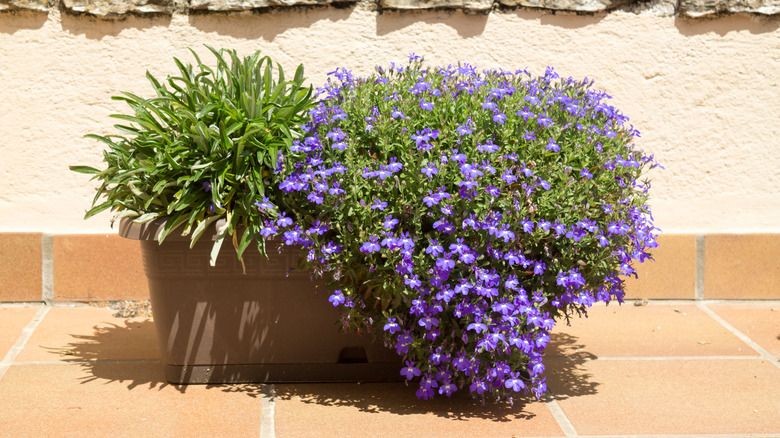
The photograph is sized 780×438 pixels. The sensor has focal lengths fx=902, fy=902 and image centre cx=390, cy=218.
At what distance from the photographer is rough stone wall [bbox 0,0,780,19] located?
391cm

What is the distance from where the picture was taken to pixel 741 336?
380 centimetres

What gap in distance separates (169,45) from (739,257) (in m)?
2.78

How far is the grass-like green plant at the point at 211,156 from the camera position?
9.59 ft

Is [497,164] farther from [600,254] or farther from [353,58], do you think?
[353,58]

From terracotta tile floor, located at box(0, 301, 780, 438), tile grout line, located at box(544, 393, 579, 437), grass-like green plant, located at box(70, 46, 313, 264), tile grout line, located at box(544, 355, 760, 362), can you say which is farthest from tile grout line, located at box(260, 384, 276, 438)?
tile grout line, located at box(544, 355, 760, 362)

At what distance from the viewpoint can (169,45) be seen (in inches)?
156

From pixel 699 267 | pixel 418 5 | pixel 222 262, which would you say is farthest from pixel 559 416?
pixel 418 5

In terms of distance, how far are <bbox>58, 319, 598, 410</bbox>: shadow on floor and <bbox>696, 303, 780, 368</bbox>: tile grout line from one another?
0.69 m

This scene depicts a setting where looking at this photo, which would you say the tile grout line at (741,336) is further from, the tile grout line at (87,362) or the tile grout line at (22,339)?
the tile grout line at (22,339)

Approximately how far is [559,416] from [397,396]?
55cm

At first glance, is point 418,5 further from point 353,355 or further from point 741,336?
point 741,336

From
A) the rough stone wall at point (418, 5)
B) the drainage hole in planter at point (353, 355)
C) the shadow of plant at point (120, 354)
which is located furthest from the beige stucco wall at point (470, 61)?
the drainage hole in planter at point (353, 355)

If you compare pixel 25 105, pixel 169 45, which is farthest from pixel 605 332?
pixel 25 105

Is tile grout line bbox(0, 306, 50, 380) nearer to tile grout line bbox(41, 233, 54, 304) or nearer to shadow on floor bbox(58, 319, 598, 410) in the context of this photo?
tile grout line bbox(41, 233, 54, 304)
